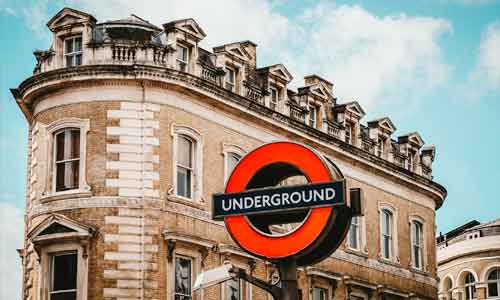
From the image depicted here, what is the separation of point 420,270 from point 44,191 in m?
21.5

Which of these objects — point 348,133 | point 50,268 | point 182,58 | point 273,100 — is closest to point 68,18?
point 182,58

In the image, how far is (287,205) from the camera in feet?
70.6

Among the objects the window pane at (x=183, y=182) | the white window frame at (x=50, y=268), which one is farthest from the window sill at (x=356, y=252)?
the white window frame at (x=50, y=268)

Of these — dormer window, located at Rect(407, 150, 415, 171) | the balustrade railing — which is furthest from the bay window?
dormer window, located at Rect(407, 150, 415, 171)

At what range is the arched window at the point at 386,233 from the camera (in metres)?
49.2

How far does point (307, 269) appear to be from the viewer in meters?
42.5

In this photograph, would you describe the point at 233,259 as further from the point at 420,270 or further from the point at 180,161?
the point at 420,270

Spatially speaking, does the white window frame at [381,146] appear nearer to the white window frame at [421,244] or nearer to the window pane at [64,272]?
the white window frame at [421,244]

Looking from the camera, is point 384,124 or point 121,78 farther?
point 384,124

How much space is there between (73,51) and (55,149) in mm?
3394

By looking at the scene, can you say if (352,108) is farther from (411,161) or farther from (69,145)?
(69,145)

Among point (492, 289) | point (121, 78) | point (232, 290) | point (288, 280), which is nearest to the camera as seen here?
point (288, 280)

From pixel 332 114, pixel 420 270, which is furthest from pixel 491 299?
pixel 332 114

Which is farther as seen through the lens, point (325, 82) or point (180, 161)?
point (325, 82)
